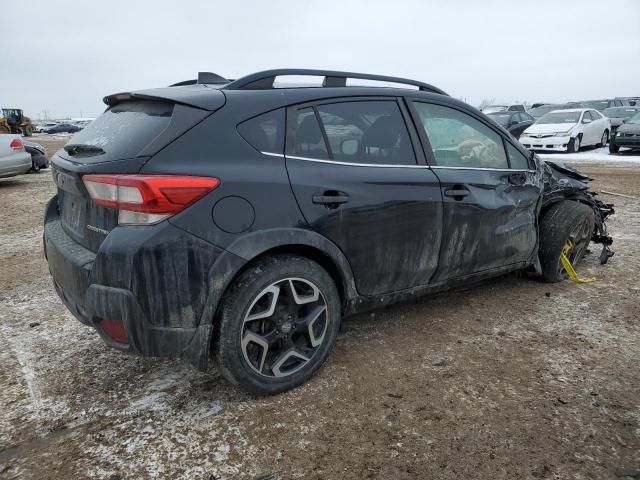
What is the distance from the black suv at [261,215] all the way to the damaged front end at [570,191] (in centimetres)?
102

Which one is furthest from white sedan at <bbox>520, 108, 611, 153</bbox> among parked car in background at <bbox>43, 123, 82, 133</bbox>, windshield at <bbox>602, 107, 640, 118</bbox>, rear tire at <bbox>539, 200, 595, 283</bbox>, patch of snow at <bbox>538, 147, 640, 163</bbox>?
parked car in background at <bbox>43, 123, 82, 133</bbox>

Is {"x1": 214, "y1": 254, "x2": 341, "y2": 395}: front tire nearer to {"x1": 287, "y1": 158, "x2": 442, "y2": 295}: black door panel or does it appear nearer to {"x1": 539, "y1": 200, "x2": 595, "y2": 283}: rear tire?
{"x1": 287, "y1": 158, "x2": 442, "y2": 295}: black door panel

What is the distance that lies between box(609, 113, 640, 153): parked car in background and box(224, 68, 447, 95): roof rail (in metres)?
15.4

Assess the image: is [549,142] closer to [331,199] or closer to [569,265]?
[569,265]

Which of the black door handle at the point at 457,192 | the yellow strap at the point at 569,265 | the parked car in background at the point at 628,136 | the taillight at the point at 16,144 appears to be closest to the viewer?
the black door handle at the point at 457,192

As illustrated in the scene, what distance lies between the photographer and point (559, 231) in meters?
4.12

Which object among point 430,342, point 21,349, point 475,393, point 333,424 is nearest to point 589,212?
point 430,342

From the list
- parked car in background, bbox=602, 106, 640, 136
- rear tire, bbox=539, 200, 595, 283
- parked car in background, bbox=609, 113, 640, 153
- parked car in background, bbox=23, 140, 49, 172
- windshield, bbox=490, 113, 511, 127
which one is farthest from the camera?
parked car in background, bbox=602, 106, 640, 136

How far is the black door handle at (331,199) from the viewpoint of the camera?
2.58 meters

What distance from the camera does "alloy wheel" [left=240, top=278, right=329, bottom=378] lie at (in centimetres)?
249

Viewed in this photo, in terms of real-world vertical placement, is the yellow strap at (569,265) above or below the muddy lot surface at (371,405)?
above

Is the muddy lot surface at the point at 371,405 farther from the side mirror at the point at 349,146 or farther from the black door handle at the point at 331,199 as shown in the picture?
the side mirror at the point at 349,146

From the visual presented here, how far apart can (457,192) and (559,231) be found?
148 centimetres

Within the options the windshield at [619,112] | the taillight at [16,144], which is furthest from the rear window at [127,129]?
the windshield at [619,112]
